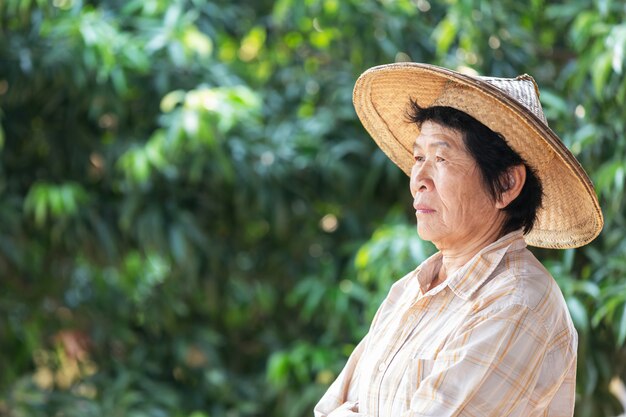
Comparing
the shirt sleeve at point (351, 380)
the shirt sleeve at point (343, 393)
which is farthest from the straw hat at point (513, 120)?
the shirt sleeve at point (343, 393)

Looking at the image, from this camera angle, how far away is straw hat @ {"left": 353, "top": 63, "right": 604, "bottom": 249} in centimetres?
144

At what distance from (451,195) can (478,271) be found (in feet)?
0.38

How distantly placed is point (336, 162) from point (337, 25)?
1.39 feet

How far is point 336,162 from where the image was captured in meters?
3.25

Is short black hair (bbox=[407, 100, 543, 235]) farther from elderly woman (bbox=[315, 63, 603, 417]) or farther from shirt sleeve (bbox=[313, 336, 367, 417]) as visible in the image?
shirt sleeve (bbox=[313, 336, 367, 417])

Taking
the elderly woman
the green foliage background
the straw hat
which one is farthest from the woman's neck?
the green foliage background

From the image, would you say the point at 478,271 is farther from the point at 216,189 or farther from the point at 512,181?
the point at 216,189

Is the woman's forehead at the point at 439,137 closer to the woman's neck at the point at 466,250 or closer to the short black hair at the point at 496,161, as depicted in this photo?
the short black hair at the point at 496,161

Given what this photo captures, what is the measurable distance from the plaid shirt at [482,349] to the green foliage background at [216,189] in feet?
4.08

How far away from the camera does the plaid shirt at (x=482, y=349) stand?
4.42ft

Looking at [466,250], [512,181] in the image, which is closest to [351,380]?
[466,250]

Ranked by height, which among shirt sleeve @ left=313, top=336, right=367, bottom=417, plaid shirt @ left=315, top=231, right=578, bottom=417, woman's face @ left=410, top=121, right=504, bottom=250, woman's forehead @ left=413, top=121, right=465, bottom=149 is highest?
woman's forehead @ left=413, top=121, right=465, bottom=149

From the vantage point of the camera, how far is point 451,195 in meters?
1.50

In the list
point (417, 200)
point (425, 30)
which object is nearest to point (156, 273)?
point (425, 30)
